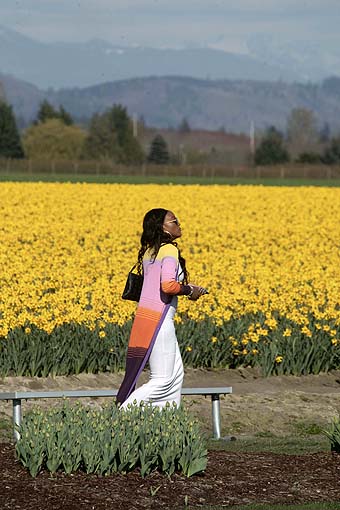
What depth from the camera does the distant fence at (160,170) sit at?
3159 inches

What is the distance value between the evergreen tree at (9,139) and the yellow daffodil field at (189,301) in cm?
9641

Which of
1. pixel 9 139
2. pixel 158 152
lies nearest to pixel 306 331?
pixel 9 139

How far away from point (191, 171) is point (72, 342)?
2702 inches

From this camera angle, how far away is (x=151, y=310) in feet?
32.0

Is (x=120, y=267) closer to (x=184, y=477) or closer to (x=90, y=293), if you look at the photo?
(x=90, y=293)

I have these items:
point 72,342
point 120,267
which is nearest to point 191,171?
point 120,267

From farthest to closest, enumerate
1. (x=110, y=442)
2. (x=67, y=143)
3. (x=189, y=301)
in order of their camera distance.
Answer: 1. (x=67, y=143)
2. (x=189, y=301)
3. (x=110, y=442)

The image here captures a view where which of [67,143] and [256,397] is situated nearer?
[256,397]

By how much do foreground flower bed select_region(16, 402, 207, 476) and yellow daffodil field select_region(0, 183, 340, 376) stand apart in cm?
630

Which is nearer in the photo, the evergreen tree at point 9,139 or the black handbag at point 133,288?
the black handbag at point 133,288

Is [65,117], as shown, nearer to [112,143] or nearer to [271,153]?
[112,143]

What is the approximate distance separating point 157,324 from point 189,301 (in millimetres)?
7134

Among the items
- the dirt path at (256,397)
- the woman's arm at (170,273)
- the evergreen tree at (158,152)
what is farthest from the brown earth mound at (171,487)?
the evergreen tree at (158,152)

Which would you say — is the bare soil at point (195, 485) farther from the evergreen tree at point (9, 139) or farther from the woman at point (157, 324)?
the evergreen tree at point (9, 139)
